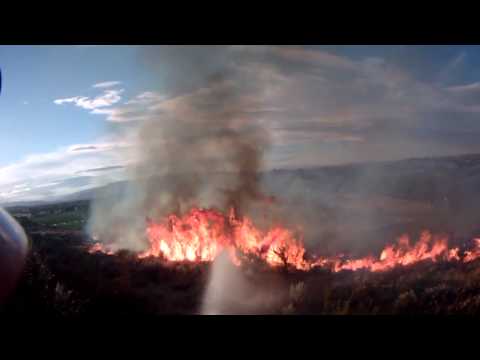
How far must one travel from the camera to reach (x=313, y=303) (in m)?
4.93

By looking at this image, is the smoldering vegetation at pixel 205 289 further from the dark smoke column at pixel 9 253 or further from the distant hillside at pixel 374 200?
the dark smoke column at pixel 9 253

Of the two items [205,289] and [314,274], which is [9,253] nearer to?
[205,289]

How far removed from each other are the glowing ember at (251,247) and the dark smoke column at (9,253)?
485 centimetres

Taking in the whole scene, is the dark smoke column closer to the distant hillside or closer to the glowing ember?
the glowing ember

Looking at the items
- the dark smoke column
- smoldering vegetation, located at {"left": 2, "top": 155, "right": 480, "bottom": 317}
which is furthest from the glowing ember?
the dark smoke column

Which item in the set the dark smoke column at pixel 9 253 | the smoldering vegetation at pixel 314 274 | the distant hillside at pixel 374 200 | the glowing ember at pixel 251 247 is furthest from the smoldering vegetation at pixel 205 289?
the dark smoke column at pixel 9 253

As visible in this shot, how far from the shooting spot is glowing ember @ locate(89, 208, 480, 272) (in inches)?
246

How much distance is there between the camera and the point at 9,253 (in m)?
1.28

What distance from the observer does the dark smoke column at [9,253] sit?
1.27 metres

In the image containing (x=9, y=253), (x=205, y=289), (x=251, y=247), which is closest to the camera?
(x=9, y=253)

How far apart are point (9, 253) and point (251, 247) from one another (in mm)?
5320

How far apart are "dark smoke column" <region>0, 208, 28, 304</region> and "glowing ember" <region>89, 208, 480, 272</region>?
15.9 ft

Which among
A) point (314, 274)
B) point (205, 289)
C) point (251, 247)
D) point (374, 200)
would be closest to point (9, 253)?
point (205, 289)
